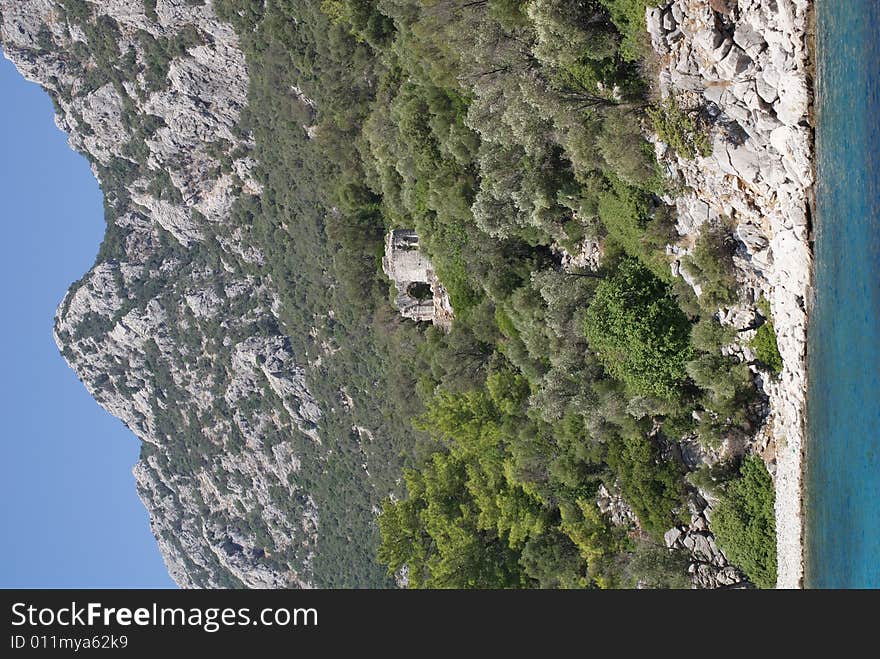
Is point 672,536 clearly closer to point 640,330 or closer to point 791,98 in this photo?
point 640,330

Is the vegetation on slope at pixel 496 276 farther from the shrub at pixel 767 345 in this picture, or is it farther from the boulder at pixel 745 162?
the boulder at pixel 745 162

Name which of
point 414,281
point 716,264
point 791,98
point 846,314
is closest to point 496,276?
point 414,281

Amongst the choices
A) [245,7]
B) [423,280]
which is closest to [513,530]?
[423,280]

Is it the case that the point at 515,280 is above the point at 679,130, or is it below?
above

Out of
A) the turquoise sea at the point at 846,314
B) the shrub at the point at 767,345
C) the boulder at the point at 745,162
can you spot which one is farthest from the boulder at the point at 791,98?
the shrub at the point at 767,345

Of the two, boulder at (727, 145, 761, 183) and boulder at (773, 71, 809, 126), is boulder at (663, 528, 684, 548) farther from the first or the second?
boulder at (773, 71, 809, 126)

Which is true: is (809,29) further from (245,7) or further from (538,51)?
(245,7)
